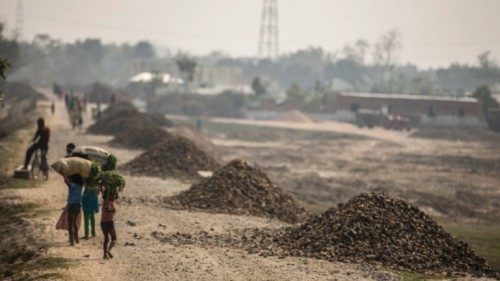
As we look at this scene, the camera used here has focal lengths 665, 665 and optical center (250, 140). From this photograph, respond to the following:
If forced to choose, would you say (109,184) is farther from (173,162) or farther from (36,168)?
(173,162)

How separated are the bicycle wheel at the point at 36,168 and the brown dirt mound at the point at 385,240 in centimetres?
1118

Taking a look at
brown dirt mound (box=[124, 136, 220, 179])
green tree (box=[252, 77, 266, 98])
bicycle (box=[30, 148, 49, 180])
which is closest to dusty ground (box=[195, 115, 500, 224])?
brown dirt mound (box=[124, 136, 220, 179])

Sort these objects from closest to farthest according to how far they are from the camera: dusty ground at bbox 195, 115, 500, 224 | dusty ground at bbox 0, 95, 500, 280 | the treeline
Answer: dusty ground at bbox 0, 95, 500, 280 → dusty ground at bbox 195, 115, 500, 224 → the treeline

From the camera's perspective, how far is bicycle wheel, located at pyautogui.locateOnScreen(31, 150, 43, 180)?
23.6 m

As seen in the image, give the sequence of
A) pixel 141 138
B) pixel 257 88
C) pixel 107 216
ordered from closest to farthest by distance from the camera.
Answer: pixel 107 216 → pixel 141 138 → pixel 257 88

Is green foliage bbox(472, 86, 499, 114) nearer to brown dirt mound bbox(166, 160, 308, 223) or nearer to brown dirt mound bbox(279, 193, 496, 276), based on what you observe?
brown dirt mound bbox(166, 160, 308, 223)

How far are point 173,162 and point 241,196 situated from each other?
326 inches

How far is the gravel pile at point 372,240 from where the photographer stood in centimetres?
1487

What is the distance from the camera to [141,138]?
3819 centimetres

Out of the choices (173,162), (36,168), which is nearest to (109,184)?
(36,168)

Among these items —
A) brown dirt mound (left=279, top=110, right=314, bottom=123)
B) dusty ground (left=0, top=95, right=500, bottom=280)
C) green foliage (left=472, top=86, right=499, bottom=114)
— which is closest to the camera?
dusty ground (left=0, top=95, right=500, bottom=280)

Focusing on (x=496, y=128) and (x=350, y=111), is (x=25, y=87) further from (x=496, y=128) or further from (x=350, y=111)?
(x=496, y=128)

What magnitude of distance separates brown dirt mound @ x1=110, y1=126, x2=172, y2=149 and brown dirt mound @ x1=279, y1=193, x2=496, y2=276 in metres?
21.9

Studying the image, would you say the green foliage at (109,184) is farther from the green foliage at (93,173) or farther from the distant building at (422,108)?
the distant building at (422,108)
